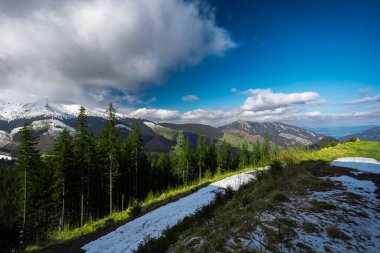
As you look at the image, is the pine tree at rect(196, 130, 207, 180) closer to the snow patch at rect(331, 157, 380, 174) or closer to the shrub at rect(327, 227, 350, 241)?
the snow patch at rect(331, 157, 380, 174)

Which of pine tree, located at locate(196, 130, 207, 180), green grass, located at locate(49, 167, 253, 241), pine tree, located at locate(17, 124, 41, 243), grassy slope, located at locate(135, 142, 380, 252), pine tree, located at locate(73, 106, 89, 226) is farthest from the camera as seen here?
pine tree, located at locate(196, 130, 207, 180)

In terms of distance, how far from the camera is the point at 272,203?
17.0ft

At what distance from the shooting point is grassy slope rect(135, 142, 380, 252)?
12.8 ft

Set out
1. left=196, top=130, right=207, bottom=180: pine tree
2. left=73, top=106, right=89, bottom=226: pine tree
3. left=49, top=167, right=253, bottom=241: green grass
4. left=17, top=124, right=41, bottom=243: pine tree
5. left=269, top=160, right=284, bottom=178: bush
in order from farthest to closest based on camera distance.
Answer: left=196, top=130, right=207, bottom=180: pine tree < left=73, top=106, right=89, bottom=226: pine tree < left=17, top=124, right=41, bottom=243: pine tree < left=49, top=167, right=253, bottom=241: green grass < left=269, top=160, right=284, bottom=178: bush

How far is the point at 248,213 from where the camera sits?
16.0 ft

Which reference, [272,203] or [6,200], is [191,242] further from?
[6,200]

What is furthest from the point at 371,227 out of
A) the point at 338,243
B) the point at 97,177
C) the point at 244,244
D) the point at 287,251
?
the point at 97,177

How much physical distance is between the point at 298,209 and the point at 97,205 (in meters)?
43.7

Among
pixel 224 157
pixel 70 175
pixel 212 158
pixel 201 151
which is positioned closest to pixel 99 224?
pixel 70 175

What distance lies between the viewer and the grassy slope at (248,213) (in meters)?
3.89

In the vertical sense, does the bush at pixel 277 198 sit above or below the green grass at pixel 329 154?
below

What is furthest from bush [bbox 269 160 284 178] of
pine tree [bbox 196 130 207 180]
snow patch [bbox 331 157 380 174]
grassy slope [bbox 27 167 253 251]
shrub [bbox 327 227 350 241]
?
pine tree [bbox 196 130 207 180]

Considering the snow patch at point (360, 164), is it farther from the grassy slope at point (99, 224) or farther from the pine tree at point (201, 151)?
the pine tree at point (201, 151)

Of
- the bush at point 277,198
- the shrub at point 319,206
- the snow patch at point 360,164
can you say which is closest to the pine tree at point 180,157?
the snow patch at point 360,164
